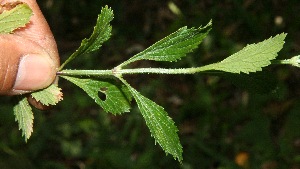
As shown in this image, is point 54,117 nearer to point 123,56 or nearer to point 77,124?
point 77,124

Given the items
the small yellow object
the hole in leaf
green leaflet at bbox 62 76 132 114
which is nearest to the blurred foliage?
the small yellow object

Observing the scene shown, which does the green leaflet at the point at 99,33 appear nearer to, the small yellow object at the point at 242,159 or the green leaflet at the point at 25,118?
the green leaflet at the point at 25,118

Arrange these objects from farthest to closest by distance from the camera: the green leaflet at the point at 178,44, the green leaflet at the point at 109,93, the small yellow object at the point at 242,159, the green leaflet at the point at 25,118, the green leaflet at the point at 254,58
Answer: the small yellow object at the point at 242,159 < the green leaflet at the point at 25,118 < the green leaflet at the point at 109,93 < the green leaflet at the point at 178,44 < the green leaflet at the point at 254,58

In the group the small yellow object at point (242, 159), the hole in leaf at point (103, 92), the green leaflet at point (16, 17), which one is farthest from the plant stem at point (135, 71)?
the small yellow object at point (242, 159)

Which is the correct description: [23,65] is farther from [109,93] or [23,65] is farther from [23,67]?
[109,93]

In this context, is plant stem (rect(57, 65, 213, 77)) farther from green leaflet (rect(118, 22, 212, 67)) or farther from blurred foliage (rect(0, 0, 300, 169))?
blurred foliage (rect(0, 0, 300, 169))

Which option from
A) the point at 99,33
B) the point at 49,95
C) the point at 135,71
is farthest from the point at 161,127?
the point at 49,95

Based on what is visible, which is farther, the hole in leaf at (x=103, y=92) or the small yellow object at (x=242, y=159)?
the small yellow object at (x=242, y=159)

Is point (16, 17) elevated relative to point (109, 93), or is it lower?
elevated

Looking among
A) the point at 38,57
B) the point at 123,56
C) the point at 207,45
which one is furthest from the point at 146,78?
the point at 38,57
